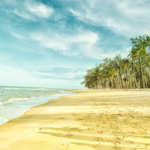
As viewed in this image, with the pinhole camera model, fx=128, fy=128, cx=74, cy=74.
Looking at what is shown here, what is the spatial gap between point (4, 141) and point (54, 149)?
162 cm

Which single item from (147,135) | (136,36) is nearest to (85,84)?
(136,36)

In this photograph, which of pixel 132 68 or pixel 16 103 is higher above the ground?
pixel 132 68

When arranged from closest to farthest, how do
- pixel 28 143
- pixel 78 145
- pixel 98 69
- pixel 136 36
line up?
pixel 78 145
pixel 28 143
pixel 136 36
pixel 98 69

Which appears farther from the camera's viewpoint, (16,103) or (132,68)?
(132,68)

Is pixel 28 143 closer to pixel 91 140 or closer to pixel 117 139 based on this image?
pixel 91 140

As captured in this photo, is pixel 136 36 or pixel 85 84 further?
pixel 85 84

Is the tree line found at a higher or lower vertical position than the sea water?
higher

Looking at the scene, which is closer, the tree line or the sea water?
the sea water

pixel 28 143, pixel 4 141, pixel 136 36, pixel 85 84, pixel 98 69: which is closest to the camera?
pixel 28 143

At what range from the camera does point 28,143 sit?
11.1 ft

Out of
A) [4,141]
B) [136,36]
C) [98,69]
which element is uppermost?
[136,36]

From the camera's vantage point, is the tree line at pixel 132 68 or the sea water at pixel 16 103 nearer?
the sea water at pixel 16 103

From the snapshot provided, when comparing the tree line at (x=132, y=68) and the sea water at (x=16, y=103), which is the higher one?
the tree line at (x=132, y=68)

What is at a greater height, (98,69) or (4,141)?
(98,69)
